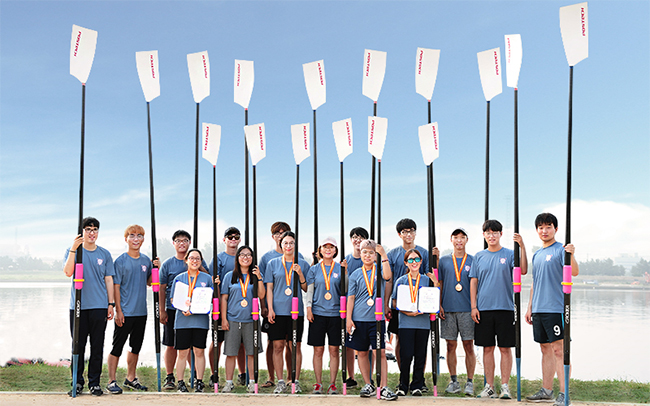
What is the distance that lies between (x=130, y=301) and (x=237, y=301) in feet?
4.13

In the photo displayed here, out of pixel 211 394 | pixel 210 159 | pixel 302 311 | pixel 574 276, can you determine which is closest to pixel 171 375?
pixel 211 394

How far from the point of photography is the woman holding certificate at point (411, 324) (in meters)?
5.22

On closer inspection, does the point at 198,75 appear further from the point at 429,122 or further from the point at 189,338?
the point at 189,338

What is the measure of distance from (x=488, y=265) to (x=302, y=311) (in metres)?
2.20

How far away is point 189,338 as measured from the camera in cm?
555

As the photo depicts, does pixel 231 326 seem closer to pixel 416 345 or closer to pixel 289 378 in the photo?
pixel 289 378

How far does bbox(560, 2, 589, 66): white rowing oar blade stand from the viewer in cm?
524

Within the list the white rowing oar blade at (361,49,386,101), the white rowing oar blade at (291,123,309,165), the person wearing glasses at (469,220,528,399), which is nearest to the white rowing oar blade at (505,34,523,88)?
the white rowing oar blade at (361,49,386,101)

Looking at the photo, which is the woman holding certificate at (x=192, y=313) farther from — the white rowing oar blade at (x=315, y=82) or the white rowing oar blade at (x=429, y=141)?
the white rowing oar blade at (x=429, y=141)

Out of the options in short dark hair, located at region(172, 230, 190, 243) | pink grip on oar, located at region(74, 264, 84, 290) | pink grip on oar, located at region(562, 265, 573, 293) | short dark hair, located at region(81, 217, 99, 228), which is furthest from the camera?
short dark hair, located at region(172, 230, 190, 243)

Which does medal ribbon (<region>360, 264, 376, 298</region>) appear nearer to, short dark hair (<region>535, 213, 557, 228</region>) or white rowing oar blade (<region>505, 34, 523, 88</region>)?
short dark hair (<region>535, 213, 557, 228</region>)

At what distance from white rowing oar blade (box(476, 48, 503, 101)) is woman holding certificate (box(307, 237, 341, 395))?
2934 mm

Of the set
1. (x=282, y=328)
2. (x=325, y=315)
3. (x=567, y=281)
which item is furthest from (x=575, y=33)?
(x=282, y=328)

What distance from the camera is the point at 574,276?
4.97 metres
